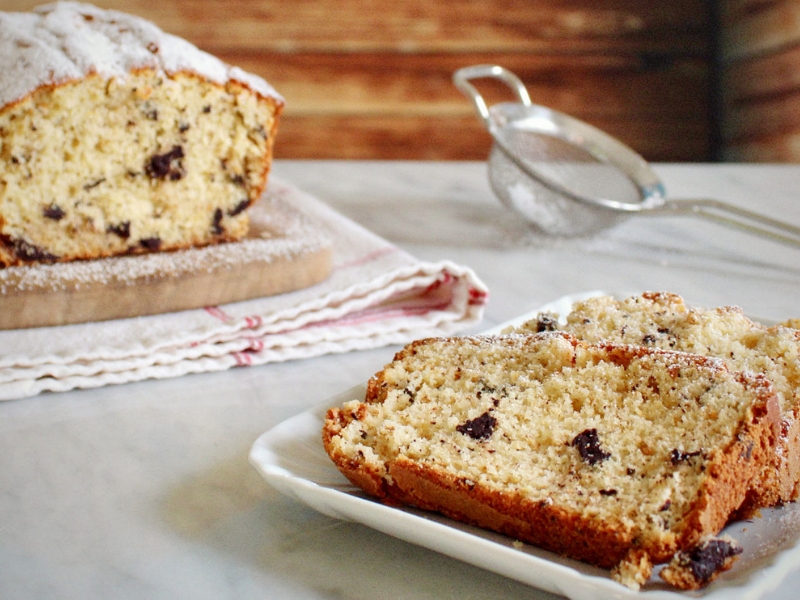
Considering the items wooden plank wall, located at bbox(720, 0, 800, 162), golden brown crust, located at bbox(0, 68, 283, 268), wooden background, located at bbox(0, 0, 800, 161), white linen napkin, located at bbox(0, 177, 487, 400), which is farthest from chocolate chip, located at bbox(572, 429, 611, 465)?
wooden background, located at bbox(0, 0, 800, 161)

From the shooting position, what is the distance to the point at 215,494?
3.42ft

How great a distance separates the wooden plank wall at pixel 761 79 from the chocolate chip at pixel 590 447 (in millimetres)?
2899

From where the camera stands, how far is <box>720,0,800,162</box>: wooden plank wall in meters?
3.35

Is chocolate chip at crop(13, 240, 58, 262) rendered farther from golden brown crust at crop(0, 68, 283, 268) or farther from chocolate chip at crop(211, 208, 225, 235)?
chocolate chip at crop(211, 208, 225, 235)

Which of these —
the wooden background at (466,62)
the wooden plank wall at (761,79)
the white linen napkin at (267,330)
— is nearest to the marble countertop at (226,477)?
the white linen napkin at (267,330)

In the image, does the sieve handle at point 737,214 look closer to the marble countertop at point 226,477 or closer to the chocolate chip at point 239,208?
the marble countertop at point 226,477

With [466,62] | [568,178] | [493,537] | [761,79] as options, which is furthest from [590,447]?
[466,62]

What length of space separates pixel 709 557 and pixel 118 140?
1.31 m

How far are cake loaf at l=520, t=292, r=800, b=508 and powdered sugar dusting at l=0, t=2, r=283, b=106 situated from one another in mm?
878

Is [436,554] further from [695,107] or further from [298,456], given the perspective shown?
[695,107]

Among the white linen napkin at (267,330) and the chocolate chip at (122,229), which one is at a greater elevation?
the chocolate chip at (122,229)

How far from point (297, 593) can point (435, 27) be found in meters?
3.40

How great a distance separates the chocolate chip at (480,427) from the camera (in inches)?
37.4

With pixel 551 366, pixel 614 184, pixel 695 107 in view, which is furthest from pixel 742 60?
pixel 551 366
